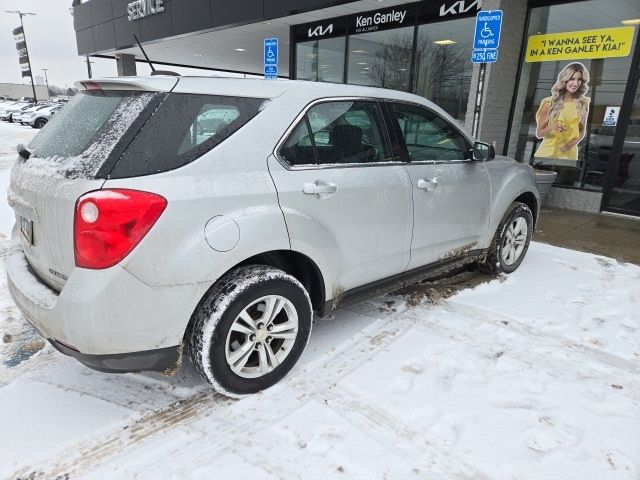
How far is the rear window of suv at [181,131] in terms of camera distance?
2.12m

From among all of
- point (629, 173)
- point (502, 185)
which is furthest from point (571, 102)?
point (502, 185)

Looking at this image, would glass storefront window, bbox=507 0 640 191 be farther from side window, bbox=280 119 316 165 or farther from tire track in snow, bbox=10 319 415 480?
side window, bbox=280 119 316 165

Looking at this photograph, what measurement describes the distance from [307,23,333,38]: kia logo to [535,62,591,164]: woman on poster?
5303 mm

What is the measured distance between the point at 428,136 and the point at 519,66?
5.35 m

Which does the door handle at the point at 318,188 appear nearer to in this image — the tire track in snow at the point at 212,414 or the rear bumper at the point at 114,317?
the rear bumper at the point at 114,317

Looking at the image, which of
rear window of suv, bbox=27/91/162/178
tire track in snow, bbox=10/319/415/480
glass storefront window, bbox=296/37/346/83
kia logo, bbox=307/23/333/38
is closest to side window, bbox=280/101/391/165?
rear window of suv, bbox=27/91/162/178

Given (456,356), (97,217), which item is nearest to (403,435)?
(456,356)

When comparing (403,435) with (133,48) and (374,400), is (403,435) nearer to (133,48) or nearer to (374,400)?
(374,400)

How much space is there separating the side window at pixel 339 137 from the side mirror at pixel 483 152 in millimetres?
1139

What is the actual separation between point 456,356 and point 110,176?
Answer: 230 centimetres

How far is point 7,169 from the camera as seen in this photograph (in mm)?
10773

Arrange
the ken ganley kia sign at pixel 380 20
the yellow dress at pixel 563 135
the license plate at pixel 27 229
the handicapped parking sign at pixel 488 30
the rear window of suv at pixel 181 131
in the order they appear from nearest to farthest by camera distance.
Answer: the rear window of suv at pixel 181 131 → the license plate at pixel 27 229 → the handicapped parking sign at pixel 488 30 → the yellow dress at pixel 563 135 → the ken ganley kia sign at pixel 380 20

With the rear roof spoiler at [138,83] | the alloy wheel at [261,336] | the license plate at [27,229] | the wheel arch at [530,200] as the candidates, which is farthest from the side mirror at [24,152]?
the wheel arch at [530,200]

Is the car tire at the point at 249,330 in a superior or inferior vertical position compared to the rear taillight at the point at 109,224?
inferior
